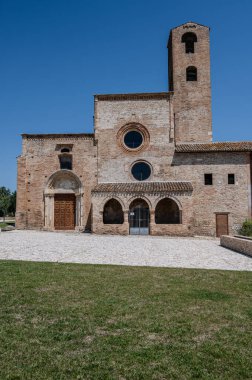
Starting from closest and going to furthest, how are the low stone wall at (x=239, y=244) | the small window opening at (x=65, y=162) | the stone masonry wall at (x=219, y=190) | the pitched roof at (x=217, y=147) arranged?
the low stone wall at (x=239, y=244), the stone masonry wall at (x=219, y=190), the pitched roof at (x=217, y=147), the small window opening at (x=65, y=162)

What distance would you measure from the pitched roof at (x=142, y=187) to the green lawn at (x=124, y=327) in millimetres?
15129

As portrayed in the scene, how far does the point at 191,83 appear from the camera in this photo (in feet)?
89.2

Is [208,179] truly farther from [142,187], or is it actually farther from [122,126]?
[122,126]

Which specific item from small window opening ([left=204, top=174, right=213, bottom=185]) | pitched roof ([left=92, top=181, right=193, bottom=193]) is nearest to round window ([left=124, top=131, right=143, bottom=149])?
pitched roof ([left=92, top=181, right=193, bottom=193])

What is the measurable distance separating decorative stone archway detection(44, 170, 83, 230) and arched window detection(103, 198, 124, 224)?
225cm

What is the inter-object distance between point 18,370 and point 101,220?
1996 cm

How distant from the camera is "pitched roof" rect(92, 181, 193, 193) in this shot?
74.5ft

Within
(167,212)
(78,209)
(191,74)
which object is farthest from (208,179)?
(78,209)

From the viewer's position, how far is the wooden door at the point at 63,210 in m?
26.0

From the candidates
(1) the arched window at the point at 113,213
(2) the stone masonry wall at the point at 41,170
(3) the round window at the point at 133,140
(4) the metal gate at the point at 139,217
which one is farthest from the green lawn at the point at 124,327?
(3) the round window at the point at 133,140

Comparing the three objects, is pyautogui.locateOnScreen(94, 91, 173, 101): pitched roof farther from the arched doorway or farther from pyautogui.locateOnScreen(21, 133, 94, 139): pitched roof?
the arched doorway

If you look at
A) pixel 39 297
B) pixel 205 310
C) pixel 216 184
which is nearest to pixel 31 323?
pixel 39 297

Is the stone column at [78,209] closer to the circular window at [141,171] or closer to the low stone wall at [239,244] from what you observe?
the circular window at [141,171]

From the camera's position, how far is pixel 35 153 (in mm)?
26281
